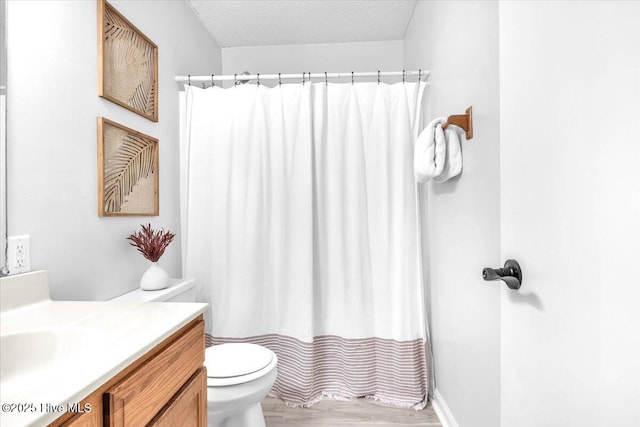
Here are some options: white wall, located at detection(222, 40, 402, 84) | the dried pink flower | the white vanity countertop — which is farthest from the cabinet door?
white wall, located at detection(222, 40, 402, 84)

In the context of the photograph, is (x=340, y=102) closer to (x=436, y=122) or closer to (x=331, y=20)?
(x=436, y=122)

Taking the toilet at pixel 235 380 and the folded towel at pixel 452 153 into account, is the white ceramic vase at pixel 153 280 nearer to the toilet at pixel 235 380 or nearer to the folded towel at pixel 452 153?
the toilet at pixel 235 380

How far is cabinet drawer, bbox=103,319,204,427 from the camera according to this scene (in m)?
0.62

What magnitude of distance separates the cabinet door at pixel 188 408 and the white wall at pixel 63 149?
0.68 metres

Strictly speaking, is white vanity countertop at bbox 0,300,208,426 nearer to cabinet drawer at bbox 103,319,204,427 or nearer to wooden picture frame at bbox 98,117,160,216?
cabinet drawer at bbox 103,319,204,427

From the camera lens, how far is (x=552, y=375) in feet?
1.97

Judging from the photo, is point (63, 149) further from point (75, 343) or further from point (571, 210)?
point (571, 210)

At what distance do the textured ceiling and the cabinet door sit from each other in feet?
7.52

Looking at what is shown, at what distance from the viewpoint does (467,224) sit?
1.37 meters

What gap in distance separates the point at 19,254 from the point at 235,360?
847 millimetres

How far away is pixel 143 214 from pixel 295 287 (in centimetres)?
90

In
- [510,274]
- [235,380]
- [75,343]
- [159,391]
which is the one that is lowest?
[235,380]

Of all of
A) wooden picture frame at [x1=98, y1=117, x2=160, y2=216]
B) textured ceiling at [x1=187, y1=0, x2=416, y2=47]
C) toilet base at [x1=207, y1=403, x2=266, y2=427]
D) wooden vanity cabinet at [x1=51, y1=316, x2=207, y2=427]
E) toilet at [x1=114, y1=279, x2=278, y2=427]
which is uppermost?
textured ceiling at [x1=187, y1=0, x2=416, y2=47]

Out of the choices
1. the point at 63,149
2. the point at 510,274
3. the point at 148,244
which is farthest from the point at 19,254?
the point at 510,274
